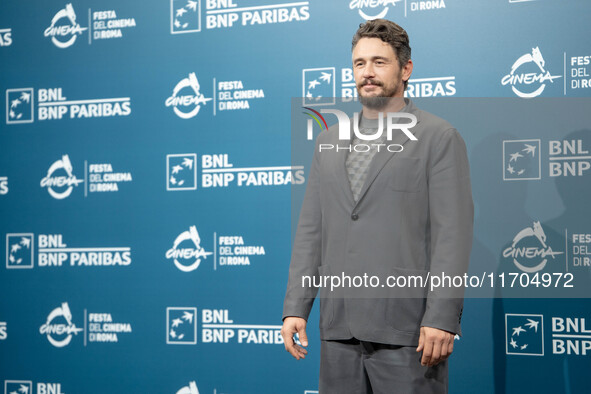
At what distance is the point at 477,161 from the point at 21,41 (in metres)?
2.71

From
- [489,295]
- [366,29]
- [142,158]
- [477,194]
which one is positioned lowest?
[489,295]

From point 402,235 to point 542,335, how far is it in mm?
1204

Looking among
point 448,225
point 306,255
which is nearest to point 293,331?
point 306,255

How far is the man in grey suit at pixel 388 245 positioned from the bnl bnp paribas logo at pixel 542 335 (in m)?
0.94

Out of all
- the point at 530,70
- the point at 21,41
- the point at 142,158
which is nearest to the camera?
the point at 530,70

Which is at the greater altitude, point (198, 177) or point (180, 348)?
point (198, 177)

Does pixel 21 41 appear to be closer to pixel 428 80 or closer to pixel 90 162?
pixel 90 162

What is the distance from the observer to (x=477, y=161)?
3264 mm

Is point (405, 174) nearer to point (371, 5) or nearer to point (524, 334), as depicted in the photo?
point (524, 334)

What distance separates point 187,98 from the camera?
3809 mm

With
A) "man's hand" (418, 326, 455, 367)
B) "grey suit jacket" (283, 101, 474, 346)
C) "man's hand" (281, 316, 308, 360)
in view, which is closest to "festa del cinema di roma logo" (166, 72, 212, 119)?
"grey suit jacket" (283, 101, 474, 346)

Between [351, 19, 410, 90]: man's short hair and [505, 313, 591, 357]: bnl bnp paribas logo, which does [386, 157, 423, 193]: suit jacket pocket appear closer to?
[351, 19, 410, 90]: man's short hair

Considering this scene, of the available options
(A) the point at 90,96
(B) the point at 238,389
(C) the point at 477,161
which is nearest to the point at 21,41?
(A) the point at 90,96

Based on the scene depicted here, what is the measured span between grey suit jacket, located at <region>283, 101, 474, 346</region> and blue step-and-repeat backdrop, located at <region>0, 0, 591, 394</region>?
0.96 meters
